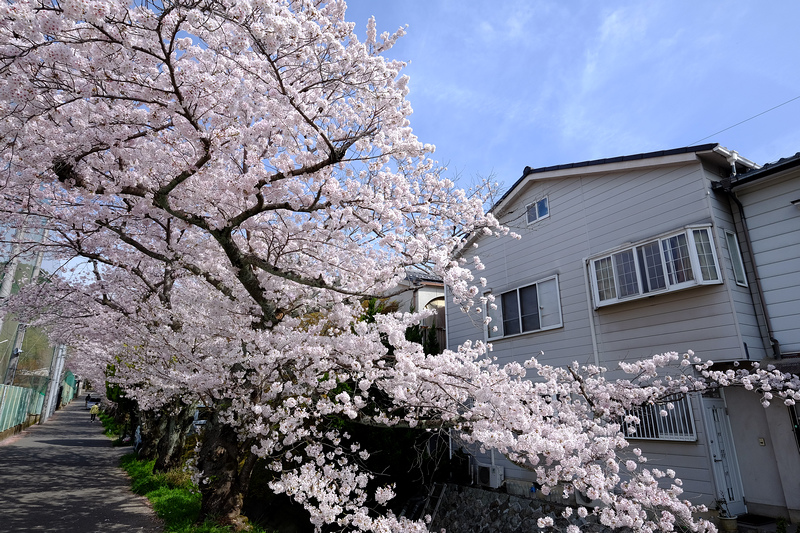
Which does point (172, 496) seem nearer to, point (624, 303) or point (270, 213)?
point (270, 213)

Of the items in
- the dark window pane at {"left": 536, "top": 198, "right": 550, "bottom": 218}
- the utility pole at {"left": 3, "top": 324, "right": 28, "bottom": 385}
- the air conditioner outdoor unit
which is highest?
the dark window pane at {"left": 536, "top": 198, "right": 550, "bottom": 218}

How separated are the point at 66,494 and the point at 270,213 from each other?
29.0 feet

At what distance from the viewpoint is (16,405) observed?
19328 mm

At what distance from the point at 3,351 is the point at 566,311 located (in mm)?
21424

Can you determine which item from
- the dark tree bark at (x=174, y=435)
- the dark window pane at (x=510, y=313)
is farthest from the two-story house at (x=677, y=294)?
the dark tree bark at (x=174, y=435)

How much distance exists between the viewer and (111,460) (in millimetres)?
15500


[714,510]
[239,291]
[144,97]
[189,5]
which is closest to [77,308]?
[239,291]

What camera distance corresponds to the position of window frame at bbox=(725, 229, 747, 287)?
7.80m

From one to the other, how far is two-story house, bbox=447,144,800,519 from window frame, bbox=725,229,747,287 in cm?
3

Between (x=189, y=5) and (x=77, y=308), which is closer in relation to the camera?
(x=189, y=5)

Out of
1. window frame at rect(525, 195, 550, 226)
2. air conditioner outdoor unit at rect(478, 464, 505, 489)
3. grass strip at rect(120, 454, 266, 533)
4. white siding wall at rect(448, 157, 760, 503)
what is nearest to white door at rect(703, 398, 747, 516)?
white siding wall at rect(448, 157, 760, 503)

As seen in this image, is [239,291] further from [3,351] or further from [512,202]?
[3,351]

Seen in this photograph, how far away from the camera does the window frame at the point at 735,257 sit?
25.6ft

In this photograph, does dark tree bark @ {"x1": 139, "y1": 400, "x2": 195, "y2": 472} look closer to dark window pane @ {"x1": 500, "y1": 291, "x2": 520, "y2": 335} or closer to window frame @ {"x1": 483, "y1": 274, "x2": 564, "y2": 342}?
window frame @ {"x1": 483, "y1": 274, "x2": 564, "y2": 342}
